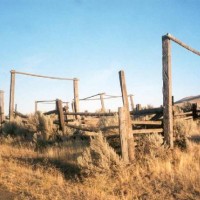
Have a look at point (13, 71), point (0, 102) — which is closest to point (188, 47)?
point (13, 71)

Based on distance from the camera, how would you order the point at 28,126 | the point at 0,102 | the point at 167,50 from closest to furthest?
the point at 167,50 < the point at 28,126 < the point at 0,102

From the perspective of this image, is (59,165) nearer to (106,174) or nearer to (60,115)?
(106,174)

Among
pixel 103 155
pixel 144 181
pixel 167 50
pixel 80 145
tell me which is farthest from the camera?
pixel 80 145

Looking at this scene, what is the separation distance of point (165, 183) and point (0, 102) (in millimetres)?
12799

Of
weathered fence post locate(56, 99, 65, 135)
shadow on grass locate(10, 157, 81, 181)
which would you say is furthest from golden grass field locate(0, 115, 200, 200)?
weathered fence post locate(56, 99, 65, 135)

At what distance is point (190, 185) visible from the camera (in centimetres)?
568

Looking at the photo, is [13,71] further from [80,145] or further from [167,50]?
[167,50]

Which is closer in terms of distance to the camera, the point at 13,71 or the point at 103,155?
the point at 103,155

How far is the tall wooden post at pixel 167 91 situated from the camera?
801cm

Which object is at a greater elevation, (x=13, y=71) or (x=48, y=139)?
(x=13, y=71)

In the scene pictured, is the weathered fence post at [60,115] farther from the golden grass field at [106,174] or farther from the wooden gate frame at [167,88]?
the wooden gate frame at [167,88]

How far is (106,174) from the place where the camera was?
6609 millimetres

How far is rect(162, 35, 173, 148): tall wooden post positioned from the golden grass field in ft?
1.58

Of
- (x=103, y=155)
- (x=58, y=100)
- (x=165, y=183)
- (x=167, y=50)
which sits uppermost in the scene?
(x=167, y=50)
